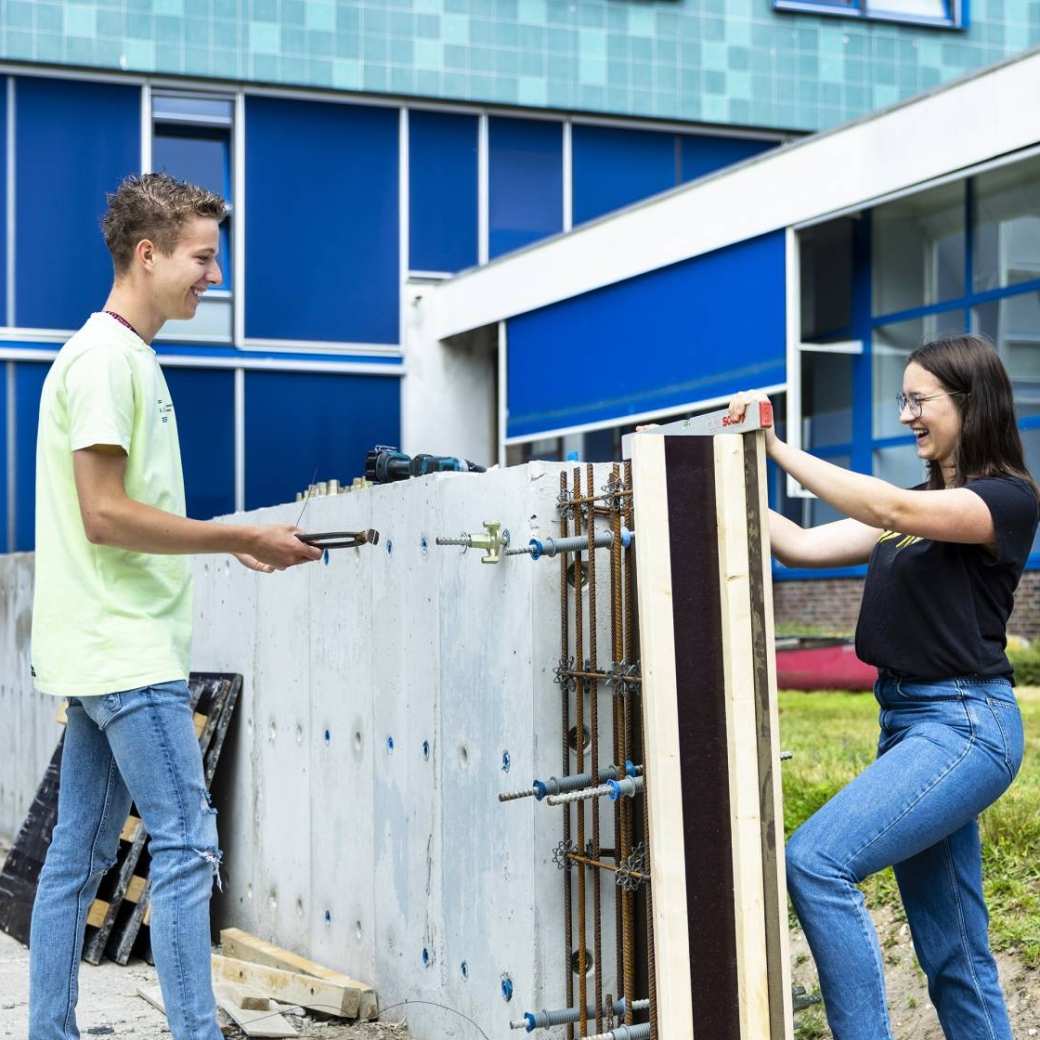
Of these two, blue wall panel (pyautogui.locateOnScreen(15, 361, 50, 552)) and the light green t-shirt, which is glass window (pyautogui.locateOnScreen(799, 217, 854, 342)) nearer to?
blue wall panel (pyautogui.locateOnScreen(15, 361, 50, 552))

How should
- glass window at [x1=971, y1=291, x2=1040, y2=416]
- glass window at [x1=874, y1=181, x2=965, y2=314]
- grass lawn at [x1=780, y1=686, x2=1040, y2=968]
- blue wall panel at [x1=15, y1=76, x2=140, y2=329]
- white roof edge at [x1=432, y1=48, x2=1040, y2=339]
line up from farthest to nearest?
blue wall panel at [x1=15, y1=76, x2=140, y2=329] → glass window at [x1=874, y1=181, x2=965, y2=314] → glass window at [x1=971, y1=291, x2=1040, y2=416] → white roof edge at [x1=432, y1=48, x2=1040, y2=339] → grass lawn at [x1=780, y1=686, x2=1040, y2=968]

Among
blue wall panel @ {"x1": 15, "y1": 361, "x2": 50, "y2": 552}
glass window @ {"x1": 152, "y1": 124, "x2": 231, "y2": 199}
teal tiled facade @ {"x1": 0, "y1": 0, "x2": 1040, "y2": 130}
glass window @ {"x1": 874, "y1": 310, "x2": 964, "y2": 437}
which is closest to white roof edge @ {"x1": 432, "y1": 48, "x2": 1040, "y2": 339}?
glass window @ {"x1": 874, "y1": 310, "x2": 964, "y2": 437}

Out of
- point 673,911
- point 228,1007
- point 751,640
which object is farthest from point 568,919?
point 228,1007

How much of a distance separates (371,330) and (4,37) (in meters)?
5.15

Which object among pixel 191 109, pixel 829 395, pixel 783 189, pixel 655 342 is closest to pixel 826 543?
pixel 783 189

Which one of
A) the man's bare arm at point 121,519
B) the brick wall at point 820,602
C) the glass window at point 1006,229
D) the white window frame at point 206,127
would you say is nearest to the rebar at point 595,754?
the man's bare arm at point 121,519

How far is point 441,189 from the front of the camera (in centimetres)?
2008

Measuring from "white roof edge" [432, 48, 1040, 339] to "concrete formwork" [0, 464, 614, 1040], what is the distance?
8094 mm

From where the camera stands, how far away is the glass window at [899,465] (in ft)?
53.8

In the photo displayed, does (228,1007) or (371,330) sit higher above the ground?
(371,330)

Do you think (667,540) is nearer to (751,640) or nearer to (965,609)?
(751,640)

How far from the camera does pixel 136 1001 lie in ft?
20.4

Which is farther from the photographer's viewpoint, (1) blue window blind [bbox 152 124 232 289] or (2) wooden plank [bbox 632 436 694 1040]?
(1) blue window blind [bbox 152 124 232 289]

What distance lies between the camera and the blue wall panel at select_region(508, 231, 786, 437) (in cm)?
1541
